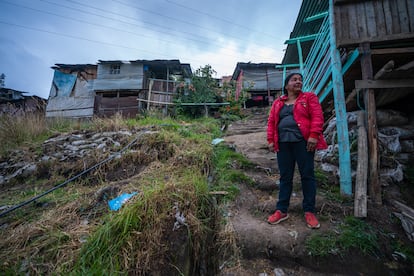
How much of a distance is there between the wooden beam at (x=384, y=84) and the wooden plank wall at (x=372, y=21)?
669 mm

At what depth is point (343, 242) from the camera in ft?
4.91

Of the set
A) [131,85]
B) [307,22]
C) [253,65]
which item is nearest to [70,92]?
[131,85]

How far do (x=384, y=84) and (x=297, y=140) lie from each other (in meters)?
1.64

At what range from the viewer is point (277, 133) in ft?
6.41

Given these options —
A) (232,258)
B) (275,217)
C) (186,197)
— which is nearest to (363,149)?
(275,217)

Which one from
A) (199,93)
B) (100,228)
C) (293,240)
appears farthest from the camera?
(199,93)

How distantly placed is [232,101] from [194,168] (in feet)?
26.8

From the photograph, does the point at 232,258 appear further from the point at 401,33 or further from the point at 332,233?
the point at 401,33

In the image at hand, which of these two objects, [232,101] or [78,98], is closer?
[232,101]

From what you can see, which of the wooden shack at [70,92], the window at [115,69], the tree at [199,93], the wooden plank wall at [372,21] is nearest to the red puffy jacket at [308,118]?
the wooden plank wall at [372,21]

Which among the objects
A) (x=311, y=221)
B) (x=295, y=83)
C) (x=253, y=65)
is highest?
(x=253, y=65)

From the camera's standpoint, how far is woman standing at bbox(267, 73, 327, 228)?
1.75 m

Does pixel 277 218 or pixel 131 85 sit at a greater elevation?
pixel 131 85

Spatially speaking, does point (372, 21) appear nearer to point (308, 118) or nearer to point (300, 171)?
point (308, 118)
